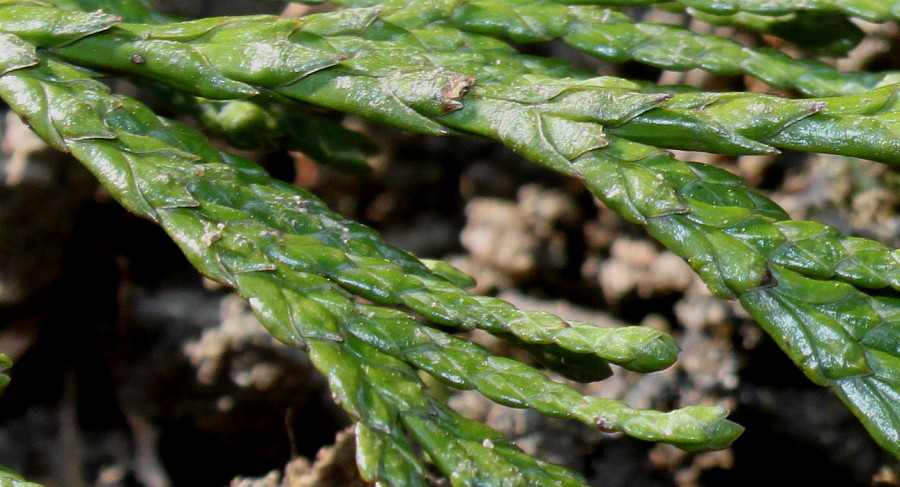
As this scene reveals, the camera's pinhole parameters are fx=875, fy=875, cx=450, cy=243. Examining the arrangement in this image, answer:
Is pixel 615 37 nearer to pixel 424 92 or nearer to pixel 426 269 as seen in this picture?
pixel 424 92

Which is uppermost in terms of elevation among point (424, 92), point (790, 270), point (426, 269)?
point (424, 92)

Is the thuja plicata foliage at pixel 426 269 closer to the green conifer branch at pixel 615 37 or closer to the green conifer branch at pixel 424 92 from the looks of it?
the green conifer branch at pixel 424 92

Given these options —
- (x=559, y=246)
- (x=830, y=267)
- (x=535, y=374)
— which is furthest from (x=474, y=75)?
(x=559, y=246)

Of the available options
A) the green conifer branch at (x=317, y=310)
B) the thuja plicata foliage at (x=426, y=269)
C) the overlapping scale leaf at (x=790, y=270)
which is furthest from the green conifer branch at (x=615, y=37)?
the green conifer branch at (x=317, y=310)

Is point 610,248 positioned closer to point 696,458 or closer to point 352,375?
point 696,458

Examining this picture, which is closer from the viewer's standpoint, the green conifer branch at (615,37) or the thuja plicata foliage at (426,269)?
the thuja plicata foliage at (426,269)

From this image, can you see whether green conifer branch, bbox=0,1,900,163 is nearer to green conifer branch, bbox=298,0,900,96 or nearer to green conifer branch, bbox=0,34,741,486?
green conifer branch, bbox=0,34,741,486

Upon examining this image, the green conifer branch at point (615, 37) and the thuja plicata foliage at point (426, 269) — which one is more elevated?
the green conifer branch at point (615, 37)

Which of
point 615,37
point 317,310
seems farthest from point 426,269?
point 615,37
